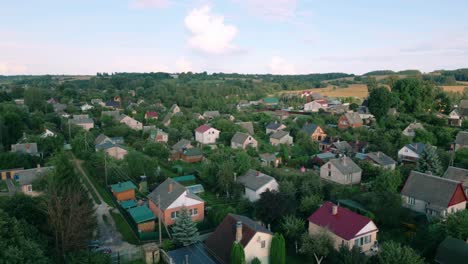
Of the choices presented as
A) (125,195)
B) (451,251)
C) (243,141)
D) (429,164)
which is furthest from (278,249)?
(243,141)

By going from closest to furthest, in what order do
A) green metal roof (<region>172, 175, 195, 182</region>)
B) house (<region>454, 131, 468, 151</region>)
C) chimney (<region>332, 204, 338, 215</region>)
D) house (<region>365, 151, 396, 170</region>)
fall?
chimney (<region>332, 204, 338, 215</region>)
green metal roof (<region>172, 175, 195, 182</region>)
house (<region>365, 151, 396, 170</region>)
house (<region>454, 131, 468, 151</region>)

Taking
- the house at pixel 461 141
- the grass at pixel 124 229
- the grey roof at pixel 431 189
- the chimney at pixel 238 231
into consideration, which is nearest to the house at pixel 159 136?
the grass at pixel 124 229

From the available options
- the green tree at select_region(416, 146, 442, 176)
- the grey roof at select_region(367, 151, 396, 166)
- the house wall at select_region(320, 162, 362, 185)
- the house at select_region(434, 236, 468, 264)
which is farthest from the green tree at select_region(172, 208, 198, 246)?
the grey roof at select_region(367, 151, 396, 166)

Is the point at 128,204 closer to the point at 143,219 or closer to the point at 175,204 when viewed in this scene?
the point at 143,219

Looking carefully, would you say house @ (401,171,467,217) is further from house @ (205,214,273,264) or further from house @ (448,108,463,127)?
house @ (448,108,463,127)

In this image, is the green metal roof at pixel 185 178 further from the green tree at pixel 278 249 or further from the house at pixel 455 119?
the house at pixel 455 119

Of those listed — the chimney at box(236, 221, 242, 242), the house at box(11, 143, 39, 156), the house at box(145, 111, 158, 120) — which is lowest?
the house at box(11, 143, 39, 156)
